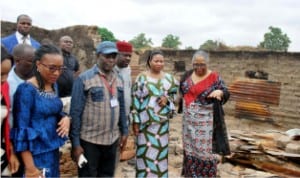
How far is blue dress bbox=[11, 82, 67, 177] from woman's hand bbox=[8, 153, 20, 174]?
0.17 feet

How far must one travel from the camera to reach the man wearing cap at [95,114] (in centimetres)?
285

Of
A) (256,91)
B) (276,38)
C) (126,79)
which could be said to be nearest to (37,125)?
(126,79)

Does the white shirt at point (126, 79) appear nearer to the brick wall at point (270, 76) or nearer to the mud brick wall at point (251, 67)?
the mud brick wall at point (251, 67)

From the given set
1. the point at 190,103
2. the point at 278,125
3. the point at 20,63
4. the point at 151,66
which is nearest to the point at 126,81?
the point at 151,66

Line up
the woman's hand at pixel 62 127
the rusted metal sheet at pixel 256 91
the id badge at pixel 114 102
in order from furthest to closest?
the rusted metal sheet at pixel 256 91 < the id badge at pixel 114 102 < the woman's hand at pixel 62 127

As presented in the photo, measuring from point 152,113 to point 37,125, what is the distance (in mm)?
1390

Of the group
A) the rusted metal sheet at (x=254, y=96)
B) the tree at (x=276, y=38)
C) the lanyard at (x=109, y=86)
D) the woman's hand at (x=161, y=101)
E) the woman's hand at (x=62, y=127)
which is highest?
the tree at (x=276, y=38)

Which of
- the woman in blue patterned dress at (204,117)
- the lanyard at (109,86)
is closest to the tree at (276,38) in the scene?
the woman in blue patterned dress at (204,117)

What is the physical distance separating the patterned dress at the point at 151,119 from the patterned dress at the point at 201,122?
0.76 feet

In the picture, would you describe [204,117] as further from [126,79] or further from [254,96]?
[254,96]

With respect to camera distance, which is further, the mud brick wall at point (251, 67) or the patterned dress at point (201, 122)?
the mud brick wall at point (251, 67)

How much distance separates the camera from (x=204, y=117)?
12.1 ft

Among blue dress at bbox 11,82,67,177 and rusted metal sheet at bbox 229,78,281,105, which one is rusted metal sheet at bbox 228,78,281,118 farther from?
blue dress at bbox 11,82,67,177

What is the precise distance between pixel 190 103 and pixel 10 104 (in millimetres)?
1951
